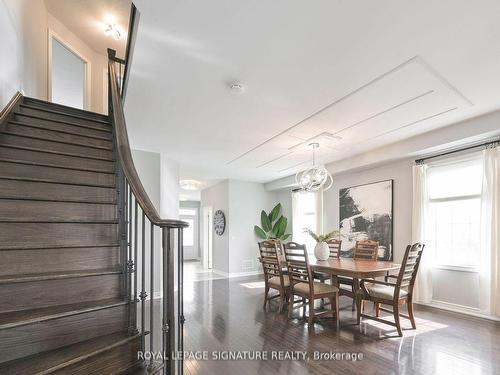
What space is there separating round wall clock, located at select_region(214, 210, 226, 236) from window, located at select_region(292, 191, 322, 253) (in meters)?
2.02

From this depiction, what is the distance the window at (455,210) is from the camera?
13.3 feet

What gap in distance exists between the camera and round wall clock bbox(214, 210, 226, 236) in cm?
786

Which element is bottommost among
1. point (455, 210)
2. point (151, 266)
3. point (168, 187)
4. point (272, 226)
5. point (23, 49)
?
point (272, 226)

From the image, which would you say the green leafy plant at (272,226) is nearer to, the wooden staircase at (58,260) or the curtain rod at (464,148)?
the curtain rod at (464,148)

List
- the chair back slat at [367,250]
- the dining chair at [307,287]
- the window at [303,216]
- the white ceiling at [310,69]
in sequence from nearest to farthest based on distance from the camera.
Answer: the white ceiling at [310,69], the dining chair at [307,287], the chair back slat at [367,250], the window at [303,216]

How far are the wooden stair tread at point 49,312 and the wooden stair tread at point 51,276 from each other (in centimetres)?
18

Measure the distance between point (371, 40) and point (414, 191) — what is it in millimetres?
3389

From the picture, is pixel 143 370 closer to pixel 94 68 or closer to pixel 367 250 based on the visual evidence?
pixel 367 250

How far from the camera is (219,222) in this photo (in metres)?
8.09

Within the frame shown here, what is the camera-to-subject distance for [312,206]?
7.34 meters

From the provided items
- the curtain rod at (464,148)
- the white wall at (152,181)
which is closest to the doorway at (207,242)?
the white wall at (152,181)

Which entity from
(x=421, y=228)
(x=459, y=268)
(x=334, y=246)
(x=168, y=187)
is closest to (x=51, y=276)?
(x=168, y=187)

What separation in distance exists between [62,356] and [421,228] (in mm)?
4917

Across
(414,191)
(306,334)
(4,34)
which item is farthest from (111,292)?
(414,191)
